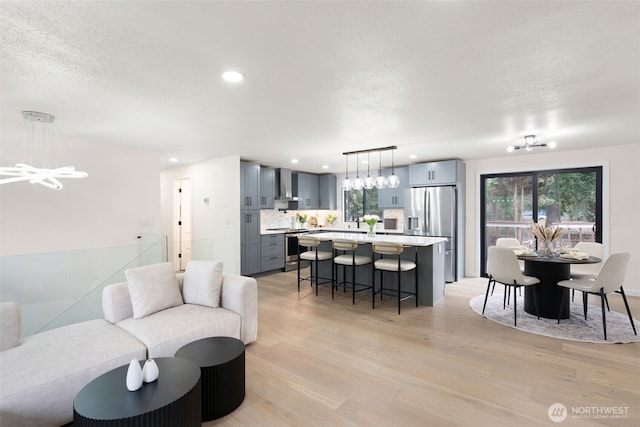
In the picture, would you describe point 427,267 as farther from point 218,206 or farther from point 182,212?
point 182,212

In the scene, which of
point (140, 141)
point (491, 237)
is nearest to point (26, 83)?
point (140, 141)

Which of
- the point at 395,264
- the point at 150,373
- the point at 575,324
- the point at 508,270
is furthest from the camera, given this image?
the point at 395,264

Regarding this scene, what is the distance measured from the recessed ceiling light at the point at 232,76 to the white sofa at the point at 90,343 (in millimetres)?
1863

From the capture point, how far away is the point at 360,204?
27.2 feet

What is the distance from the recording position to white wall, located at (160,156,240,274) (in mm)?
5957

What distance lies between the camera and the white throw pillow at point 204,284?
10.1 ft

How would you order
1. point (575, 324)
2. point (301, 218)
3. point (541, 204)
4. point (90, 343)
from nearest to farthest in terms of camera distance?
point (90, 343) < point (575, 324) < point (541, 204) < point (301, 218)

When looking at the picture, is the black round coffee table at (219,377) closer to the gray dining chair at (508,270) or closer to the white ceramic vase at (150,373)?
the white ceramic vase at (150,373)

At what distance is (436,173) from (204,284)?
4.99 metres

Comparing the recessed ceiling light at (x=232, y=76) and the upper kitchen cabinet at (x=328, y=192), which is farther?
the upper kitchen cabinet at (x=328, y=192)

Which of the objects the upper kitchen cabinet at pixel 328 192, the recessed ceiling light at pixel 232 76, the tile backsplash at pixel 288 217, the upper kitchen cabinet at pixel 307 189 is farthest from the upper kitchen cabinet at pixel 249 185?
the recessed ceiling light at pixel 232 76

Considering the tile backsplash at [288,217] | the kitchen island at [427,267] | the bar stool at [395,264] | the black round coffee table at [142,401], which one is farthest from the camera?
the tile backsplash at [288,217]

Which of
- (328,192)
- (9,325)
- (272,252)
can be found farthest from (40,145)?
(328,192)

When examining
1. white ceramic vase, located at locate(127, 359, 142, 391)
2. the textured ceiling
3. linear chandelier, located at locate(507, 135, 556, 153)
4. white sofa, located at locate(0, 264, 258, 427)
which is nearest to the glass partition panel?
white sofa, located at locate(0, 264, 258, 427)
